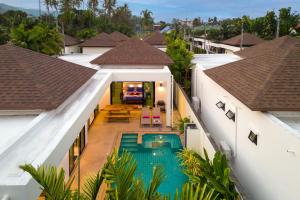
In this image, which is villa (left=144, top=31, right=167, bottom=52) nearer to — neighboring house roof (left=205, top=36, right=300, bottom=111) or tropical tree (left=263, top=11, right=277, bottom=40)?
tropical tree (left=263, top=11, right=277, bottom=40)

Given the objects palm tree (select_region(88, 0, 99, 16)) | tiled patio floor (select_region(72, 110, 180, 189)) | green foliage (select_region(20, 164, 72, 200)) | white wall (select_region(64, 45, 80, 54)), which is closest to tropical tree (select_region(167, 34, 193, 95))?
tiled patio floor (select_region(72, 110, 180, 189))

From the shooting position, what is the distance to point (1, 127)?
978 centimetres

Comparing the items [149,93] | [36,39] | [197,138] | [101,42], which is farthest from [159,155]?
[101,42]

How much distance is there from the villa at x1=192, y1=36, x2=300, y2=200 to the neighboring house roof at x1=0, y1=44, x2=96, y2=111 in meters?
6.69

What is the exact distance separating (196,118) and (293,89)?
21.3 feet

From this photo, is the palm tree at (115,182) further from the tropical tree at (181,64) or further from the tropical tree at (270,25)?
the tropical tree at (270,25)

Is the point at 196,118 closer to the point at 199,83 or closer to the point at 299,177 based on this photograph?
the point at 199,83

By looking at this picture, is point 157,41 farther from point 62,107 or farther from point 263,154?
point 263,154

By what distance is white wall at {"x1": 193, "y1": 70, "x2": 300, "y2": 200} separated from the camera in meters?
8.16

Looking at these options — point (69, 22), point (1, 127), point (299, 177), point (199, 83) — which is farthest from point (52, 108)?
point (69, 22)

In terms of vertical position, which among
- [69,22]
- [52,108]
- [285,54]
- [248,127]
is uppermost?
[69,22]

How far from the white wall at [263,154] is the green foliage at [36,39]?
2037 centimetres

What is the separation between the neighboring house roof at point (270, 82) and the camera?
1029 cm

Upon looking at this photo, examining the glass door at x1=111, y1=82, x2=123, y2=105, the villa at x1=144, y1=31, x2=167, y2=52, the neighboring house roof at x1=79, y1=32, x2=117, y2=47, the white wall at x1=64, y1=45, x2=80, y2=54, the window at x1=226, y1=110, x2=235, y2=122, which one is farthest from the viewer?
the white wall at x1=64, y1=45, x2=80, y2=54
